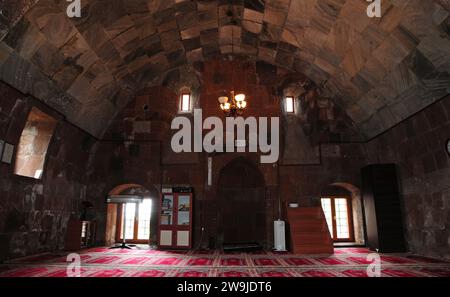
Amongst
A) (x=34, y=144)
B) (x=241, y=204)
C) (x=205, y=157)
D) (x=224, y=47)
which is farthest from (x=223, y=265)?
(x=224, y=47)

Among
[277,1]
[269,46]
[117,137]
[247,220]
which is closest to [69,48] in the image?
[117,137]

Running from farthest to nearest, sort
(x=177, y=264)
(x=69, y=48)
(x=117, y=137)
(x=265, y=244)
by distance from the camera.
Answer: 1. (x=117, y=137)
2. (x=265, y=244)
3. (x=69, y=48)
4. (x=177, y=264)

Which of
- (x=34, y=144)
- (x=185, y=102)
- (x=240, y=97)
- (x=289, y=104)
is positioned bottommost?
(x=34, y=144)

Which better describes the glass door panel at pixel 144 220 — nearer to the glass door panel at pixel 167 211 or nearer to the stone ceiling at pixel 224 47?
the glass door panel at pixel 167 211

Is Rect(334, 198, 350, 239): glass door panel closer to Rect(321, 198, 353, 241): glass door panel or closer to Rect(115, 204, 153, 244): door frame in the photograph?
Rect(321, 198, 353, 241): glass door panel

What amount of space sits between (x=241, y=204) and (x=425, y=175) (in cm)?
564

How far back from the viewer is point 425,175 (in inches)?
297

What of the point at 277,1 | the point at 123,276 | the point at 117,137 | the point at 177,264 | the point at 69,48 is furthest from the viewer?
the point at 117,137

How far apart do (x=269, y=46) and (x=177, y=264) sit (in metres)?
7.39

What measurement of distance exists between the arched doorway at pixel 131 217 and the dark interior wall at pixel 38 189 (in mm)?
1341

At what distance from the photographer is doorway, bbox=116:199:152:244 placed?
10492mm

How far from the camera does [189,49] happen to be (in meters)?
9.98

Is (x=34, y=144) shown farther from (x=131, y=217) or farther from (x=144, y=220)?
(x=144, y=220)

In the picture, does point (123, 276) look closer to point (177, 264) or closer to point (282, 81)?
point (177, 264)
